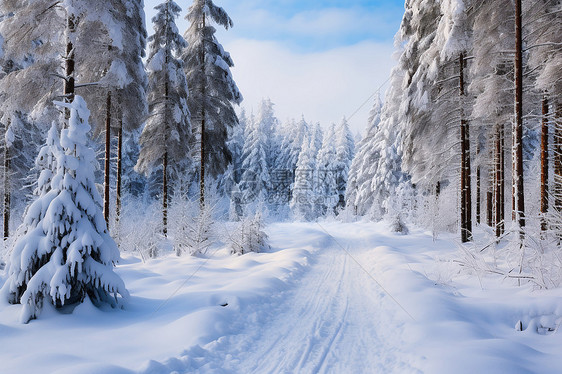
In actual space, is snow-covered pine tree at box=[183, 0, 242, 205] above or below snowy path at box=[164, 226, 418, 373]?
above

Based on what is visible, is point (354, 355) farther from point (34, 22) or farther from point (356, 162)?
point (356, 162)

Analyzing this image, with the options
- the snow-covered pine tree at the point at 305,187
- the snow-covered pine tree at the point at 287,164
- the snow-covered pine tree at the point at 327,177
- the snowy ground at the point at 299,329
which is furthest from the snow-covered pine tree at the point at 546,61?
the snow-covered pine tree at the point at 287,164

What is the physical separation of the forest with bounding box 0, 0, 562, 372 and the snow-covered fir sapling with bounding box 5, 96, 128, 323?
23 mm

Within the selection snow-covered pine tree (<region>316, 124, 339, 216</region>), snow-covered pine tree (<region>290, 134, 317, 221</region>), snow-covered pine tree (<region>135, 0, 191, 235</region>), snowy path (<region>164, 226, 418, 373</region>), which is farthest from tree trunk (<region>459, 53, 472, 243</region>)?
snow-covered pine tree (<region>316, 124, 339, 216</region>)

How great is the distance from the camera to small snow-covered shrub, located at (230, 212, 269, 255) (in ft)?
44.2

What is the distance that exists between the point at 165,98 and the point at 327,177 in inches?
1390

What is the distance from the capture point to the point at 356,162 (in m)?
41.4

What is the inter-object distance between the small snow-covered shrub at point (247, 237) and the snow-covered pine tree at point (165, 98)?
4.21 metres

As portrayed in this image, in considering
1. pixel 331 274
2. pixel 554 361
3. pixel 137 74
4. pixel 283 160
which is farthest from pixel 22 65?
pixel 283 160

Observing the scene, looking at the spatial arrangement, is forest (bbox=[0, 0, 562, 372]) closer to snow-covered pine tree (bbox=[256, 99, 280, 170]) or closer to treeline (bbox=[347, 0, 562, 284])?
treeline (bbox=[347, 0, 562, 284])

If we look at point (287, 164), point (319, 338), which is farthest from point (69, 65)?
point (287, 164)

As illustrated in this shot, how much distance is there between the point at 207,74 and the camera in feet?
57.1

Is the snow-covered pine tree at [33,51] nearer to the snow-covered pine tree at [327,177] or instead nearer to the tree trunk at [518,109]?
the tree trunk at [518,109]

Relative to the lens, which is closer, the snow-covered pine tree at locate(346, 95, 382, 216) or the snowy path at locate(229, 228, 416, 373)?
the snowy path at locate(229, 228, 416, 373)
